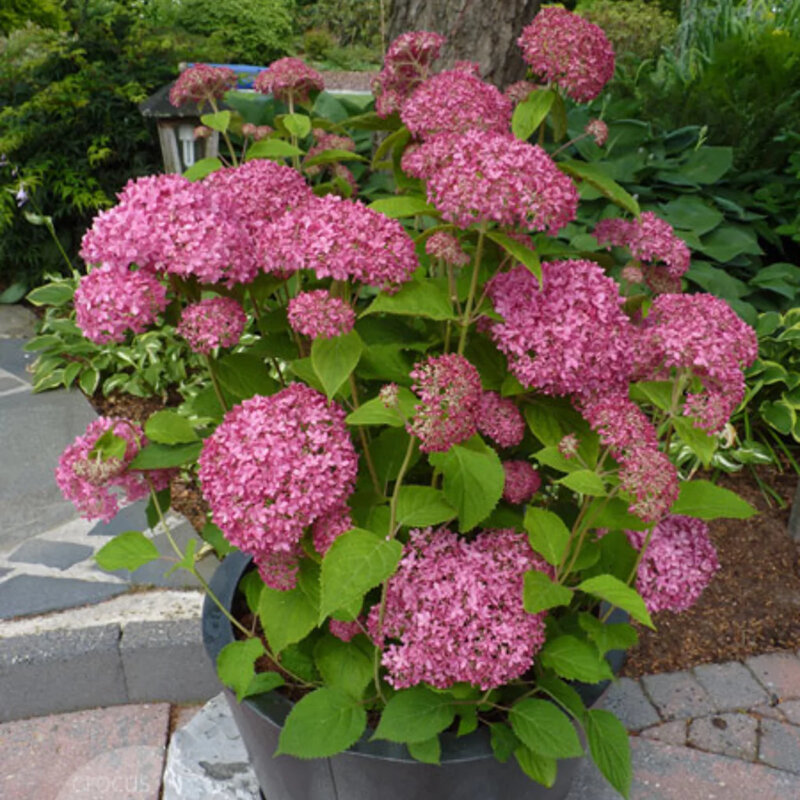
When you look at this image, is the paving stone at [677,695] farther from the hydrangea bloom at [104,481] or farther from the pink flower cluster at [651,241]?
the hydrangea bloom at [104,481]

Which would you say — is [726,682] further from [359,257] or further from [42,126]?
[42,126]

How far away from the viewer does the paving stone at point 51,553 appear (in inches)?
Answer: 103

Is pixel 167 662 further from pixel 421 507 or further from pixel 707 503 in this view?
pixel 707 503

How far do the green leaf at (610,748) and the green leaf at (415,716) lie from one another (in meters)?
0.24

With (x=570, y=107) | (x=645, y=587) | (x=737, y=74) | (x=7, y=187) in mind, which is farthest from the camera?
(x=7, y=187)

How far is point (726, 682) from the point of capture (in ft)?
7.54

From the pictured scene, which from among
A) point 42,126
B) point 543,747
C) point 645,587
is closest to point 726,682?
point 645,587

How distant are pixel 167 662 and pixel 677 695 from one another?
142 cm

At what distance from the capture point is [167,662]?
7.35 ft

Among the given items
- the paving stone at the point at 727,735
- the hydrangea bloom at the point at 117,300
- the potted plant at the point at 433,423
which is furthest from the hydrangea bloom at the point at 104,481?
the paving stone at the point at 727,735

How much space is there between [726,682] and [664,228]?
1.49 meters

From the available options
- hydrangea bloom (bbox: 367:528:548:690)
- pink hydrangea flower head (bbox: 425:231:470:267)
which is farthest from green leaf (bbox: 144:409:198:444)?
pink hydrangea flower head (bbox: 425:231:470:267)

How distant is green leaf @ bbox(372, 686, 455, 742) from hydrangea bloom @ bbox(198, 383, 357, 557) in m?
0.32

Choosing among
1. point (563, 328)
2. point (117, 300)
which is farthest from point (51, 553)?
point (563, 328)
